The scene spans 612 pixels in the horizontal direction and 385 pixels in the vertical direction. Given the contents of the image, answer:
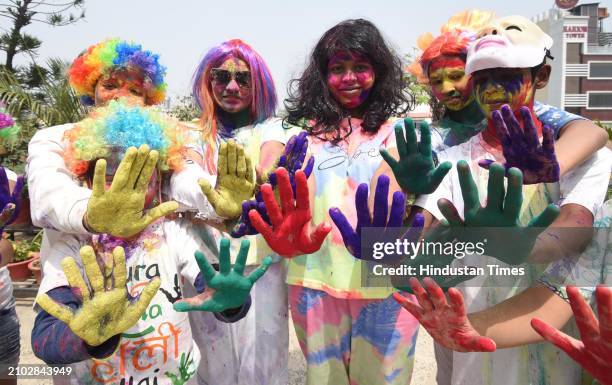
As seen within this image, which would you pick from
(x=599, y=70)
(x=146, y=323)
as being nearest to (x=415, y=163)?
(x=146, y=323)

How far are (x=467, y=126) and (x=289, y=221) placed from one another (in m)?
1.09

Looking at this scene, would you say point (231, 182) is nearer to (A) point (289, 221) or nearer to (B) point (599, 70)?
(A) point (289, 221)

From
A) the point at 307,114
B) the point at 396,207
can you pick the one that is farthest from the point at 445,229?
the point at 307,114

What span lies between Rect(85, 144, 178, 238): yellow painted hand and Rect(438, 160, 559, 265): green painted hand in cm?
87

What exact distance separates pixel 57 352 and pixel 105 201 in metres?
0.44

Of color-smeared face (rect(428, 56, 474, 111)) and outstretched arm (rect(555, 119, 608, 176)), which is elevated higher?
color-smeared face (rect(428, 56, 474, 111))

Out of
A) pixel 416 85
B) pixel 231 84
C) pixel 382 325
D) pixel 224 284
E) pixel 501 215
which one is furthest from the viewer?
pixel 416 85

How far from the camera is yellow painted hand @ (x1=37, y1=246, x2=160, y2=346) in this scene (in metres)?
1.12

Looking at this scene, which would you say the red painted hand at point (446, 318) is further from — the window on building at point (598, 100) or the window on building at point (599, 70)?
the window on building at point (599, 70)

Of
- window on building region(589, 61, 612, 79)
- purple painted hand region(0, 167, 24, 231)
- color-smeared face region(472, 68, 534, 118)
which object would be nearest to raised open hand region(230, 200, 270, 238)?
purple painted hand region(0, 167, 24, 231)

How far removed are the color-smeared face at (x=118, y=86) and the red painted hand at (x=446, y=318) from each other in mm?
1361

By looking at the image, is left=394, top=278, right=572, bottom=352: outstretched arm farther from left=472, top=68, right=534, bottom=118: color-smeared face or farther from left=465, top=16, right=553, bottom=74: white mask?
left=465, top=16, right=553, bottom=74: white mask

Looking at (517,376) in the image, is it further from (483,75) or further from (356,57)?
(356,57)

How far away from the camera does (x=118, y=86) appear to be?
6.11 ft
